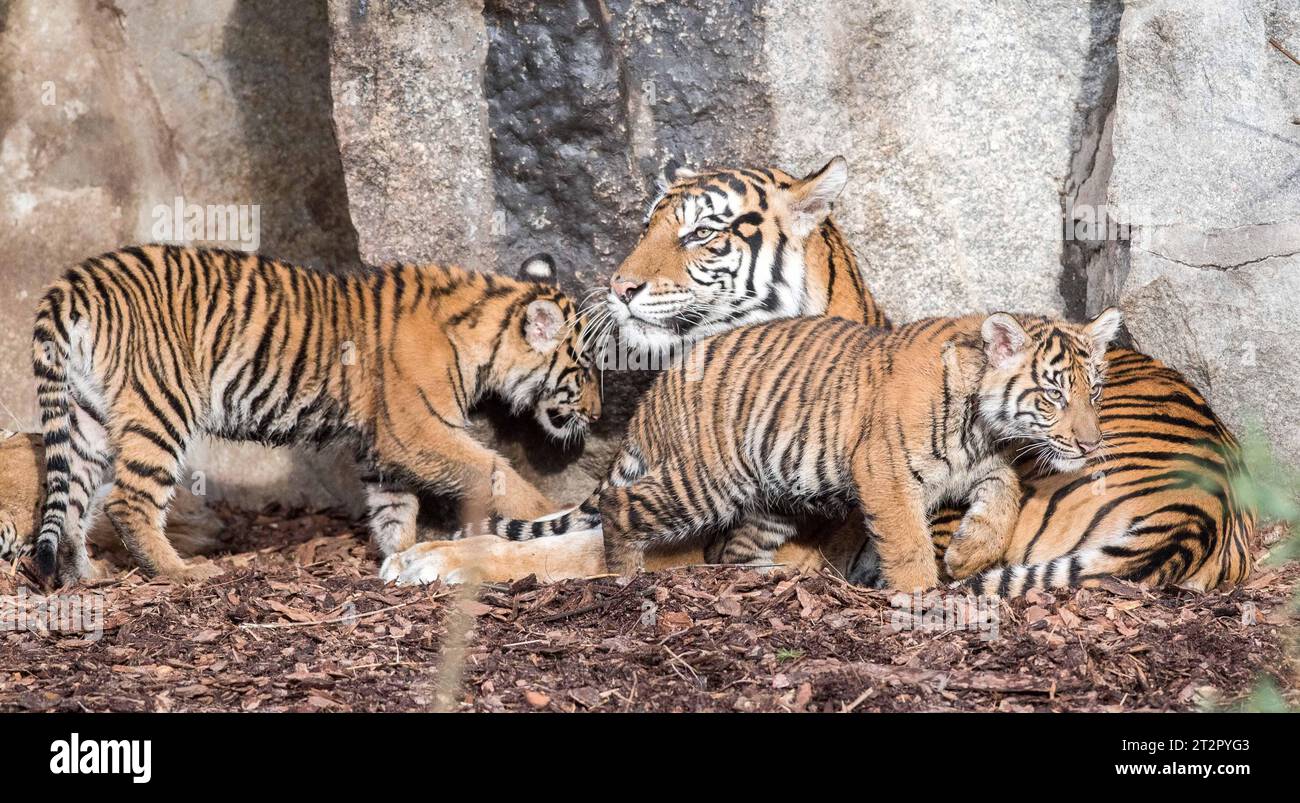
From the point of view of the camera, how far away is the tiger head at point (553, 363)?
5.57 metres

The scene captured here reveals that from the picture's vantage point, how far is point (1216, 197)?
4.96 m

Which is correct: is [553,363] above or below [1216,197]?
below

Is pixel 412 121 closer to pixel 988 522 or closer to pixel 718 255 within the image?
pixel 718 255

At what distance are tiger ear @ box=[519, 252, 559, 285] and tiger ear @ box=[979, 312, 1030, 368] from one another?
78.3 inches

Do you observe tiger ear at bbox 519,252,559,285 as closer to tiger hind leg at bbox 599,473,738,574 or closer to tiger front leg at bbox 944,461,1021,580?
tiger hind leg at bbox 599,473,738,574

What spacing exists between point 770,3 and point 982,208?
114cm

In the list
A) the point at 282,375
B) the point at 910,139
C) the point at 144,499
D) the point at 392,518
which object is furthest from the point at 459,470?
the point at 910,139

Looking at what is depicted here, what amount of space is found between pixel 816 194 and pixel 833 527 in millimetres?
1226

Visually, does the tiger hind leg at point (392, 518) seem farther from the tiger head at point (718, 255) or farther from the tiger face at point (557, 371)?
the tiger head at point (718, 255)

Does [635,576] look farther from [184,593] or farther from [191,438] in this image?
[191,438]

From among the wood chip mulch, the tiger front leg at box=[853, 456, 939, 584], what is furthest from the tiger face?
the tiger front leg at box=[853, 456, 939, 584]

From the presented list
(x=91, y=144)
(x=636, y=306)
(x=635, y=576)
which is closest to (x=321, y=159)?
(x=91, y=144)

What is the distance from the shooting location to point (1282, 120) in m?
4.96

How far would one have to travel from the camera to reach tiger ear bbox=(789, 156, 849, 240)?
16.7 ft
